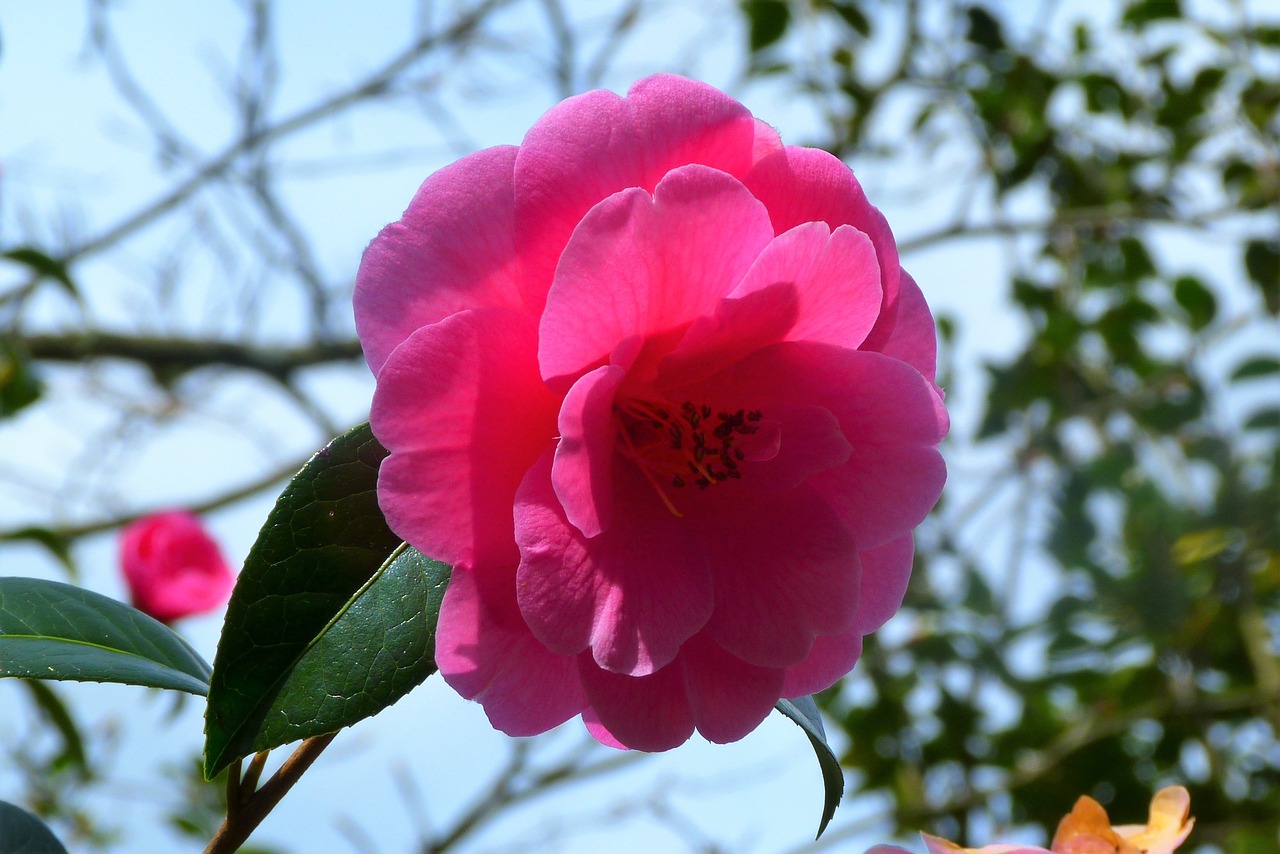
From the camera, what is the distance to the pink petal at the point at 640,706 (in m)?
0.54

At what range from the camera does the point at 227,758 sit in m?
0.50

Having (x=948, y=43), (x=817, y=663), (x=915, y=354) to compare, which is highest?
(x=915, y=354)

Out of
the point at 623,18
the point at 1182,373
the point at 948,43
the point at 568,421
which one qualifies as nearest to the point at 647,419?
the point at 568,421

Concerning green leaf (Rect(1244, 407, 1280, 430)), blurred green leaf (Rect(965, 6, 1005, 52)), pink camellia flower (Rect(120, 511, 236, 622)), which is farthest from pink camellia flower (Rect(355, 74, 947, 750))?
blurred green leaf (Rect(965, 6, 1005, 52))

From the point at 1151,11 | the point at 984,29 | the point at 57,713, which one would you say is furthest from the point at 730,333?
the point at 1151,11

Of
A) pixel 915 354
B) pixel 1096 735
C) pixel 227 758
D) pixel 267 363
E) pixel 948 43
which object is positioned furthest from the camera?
pixel 267 363

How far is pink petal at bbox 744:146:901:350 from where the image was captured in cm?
56

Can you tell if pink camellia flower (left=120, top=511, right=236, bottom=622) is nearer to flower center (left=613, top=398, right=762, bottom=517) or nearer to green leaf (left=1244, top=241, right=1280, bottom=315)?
flower center (left=613, top=398, right=762, bottom=517)

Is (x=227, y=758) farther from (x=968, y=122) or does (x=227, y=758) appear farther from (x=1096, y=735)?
(x=968, y=122)

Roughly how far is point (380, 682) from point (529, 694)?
0.08m

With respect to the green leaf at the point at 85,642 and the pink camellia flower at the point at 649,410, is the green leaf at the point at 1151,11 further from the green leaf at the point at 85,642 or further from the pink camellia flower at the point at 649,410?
the green leaf at the point at 85,642

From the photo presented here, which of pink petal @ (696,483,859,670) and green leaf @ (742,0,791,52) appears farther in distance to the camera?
green leaf @ (742,0,791,52)

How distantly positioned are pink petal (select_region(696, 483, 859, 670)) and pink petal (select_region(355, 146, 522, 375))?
0.18 metres

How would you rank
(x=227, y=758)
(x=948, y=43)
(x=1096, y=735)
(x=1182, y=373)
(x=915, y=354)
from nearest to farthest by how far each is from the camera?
1. (x=227, y=758)
2. (x=915, y=354)
3. (x=1096, y=735)
4. (x=1182, y=373)
5. (x=948, y=43)
